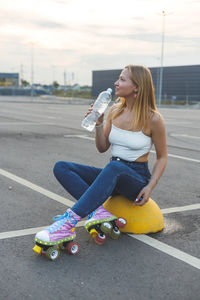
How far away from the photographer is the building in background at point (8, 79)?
350 feet

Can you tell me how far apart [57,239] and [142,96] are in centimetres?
143

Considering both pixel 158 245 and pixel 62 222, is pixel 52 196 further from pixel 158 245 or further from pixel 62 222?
pixel 158 245

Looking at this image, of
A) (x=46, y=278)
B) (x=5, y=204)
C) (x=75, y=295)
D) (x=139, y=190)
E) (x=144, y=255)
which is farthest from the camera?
(x=5, y=204)

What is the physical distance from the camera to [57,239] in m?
3.06

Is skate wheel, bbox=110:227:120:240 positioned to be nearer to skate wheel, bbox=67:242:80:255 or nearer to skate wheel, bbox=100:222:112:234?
skate wheel, bbox=100:222:112:234

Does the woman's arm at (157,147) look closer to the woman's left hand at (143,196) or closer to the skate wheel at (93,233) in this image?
the woman's left hand at (143,196)

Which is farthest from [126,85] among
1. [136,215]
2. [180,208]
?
[180,208]

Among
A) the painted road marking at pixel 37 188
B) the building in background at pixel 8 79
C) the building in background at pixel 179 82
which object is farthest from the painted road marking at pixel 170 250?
the building in background at pixel 8 79

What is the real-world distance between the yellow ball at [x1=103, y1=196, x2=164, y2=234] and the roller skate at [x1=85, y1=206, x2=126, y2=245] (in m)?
0.11

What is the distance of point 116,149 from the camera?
3.68 metres

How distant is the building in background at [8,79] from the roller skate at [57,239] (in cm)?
10772

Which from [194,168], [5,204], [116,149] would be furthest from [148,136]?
[194,168]

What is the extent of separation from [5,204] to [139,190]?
5.46 feet

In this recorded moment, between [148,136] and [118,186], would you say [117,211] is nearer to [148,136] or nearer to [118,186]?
[118,186]
